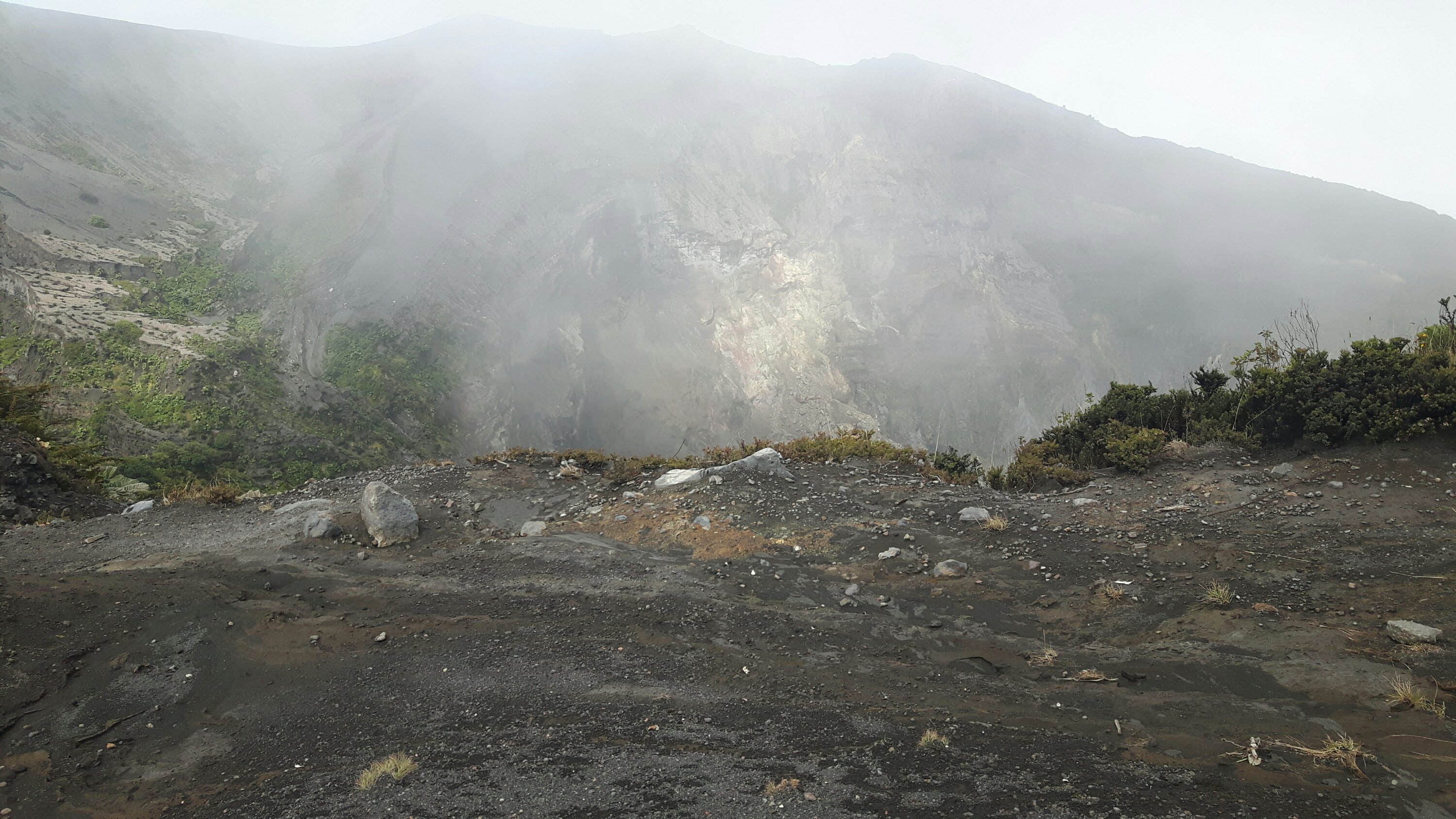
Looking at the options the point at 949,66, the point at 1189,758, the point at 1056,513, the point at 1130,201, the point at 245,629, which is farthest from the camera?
the point at 949,66

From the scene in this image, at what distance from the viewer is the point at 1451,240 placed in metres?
35.4

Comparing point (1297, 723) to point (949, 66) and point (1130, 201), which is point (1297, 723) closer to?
point (1130, 201)

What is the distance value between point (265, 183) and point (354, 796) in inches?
1733

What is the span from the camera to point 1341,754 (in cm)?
402

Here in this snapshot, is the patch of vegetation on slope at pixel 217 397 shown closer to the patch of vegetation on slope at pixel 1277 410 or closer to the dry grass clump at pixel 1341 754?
the dry grass clump at pixel 1341 754

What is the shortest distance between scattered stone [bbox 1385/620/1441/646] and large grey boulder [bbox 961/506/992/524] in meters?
4.16

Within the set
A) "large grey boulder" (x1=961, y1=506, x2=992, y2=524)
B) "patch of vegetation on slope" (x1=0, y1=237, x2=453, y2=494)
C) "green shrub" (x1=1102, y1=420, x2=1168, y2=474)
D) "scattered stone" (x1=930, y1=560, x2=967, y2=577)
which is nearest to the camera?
"scattered stone" (x1=930, y1=560, x2=967, y2=577)

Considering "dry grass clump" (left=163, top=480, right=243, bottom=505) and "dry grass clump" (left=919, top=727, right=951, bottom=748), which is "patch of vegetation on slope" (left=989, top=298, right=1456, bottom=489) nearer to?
"dry grass clump" (left=919, top=727, right=951, bottom=748)

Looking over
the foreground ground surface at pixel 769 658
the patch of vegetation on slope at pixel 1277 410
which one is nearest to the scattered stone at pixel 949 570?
the foreground ground surface at pixel 769 658

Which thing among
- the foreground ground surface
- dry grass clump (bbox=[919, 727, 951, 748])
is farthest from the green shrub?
dry grass clump (bbox=[919, 727, 951, 748])

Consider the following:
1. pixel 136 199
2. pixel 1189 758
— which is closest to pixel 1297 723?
pixel 1189 758

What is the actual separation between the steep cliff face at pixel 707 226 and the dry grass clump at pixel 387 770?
87.5 feet

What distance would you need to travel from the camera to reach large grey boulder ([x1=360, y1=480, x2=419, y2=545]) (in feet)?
31.6

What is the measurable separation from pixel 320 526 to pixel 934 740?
956 centimetres
